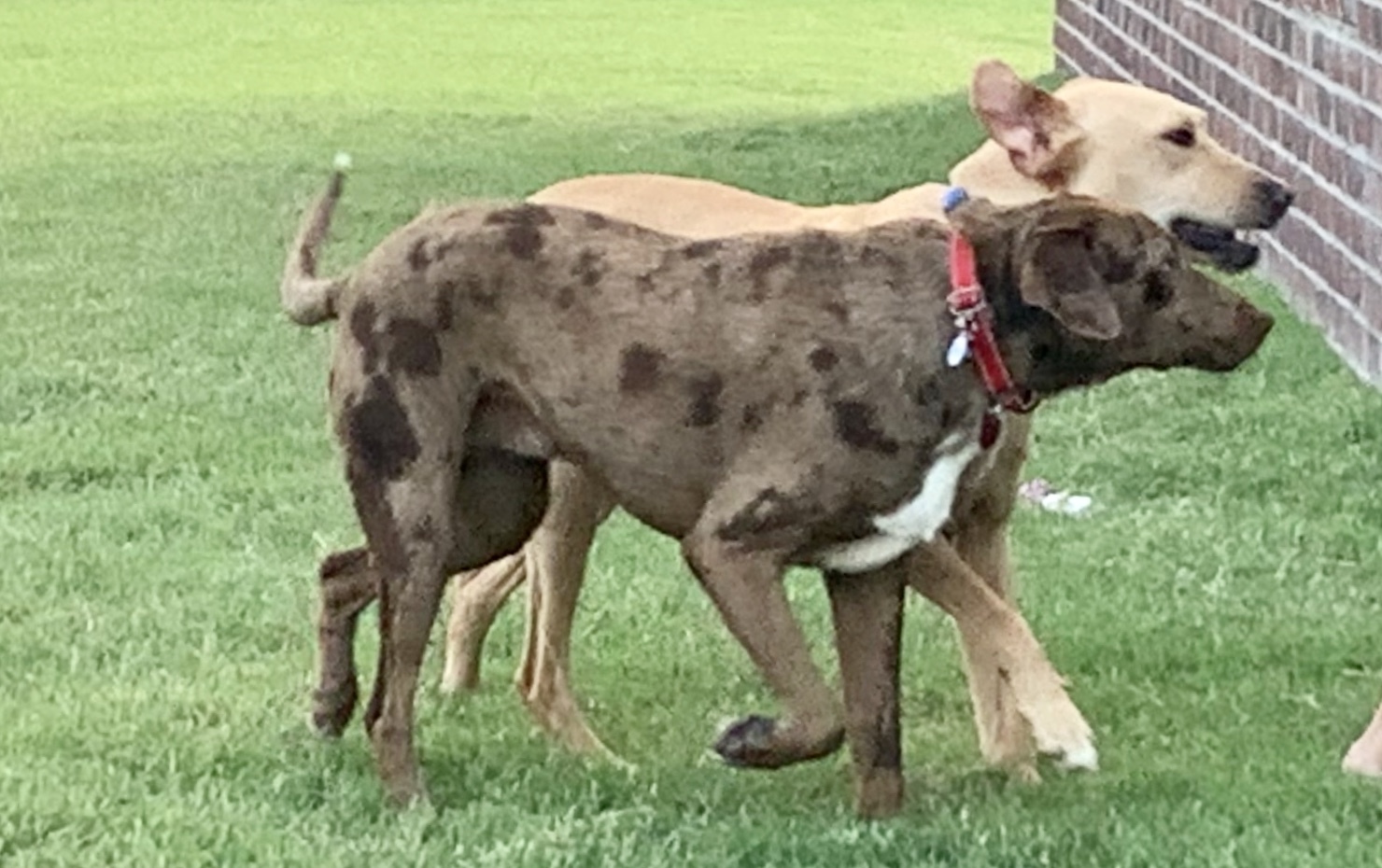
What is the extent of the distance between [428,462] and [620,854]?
33.0 inches

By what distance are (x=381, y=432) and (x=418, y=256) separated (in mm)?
333

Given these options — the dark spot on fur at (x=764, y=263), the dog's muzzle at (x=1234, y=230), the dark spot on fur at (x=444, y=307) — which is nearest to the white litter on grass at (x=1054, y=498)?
the dog's muzzle at (x=1234, y=230)

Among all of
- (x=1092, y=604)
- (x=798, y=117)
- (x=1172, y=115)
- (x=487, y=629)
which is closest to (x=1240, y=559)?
(x=1092, y=604)

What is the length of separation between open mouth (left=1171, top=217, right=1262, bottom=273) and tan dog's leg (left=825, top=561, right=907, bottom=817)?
1701 mm

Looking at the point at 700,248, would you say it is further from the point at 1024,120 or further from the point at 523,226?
the point at 1024,120

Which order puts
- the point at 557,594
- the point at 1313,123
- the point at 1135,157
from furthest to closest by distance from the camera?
the point at 1313,123 → the point at 1135,157 → the point at 557,594

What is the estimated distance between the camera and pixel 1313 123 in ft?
37.2

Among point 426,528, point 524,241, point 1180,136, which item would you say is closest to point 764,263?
point 524,241

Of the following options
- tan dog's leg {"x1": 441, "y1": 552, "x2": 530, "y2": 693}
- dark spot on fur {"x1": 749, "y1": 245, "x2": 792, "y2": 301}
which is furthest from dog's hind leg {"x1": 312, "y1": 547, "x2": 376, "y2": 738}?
dark spot on fur {"x1": 749, "y1": 245, "x2": 792, "y2": 301}

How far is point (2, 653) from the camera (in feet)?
22.2

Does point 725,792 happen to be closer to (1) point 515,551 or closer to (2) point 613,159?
(1) point 515,551

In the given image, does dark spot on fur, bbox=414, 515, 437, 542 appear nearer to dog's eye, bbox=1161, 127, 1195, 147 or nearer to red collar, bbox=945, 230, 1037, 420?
red collar, bbox=945, 230, 1037, 420

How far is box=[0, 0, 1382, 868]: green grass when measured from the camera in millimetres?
5387

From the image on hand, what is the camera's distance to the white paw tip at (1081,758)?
577 cm
